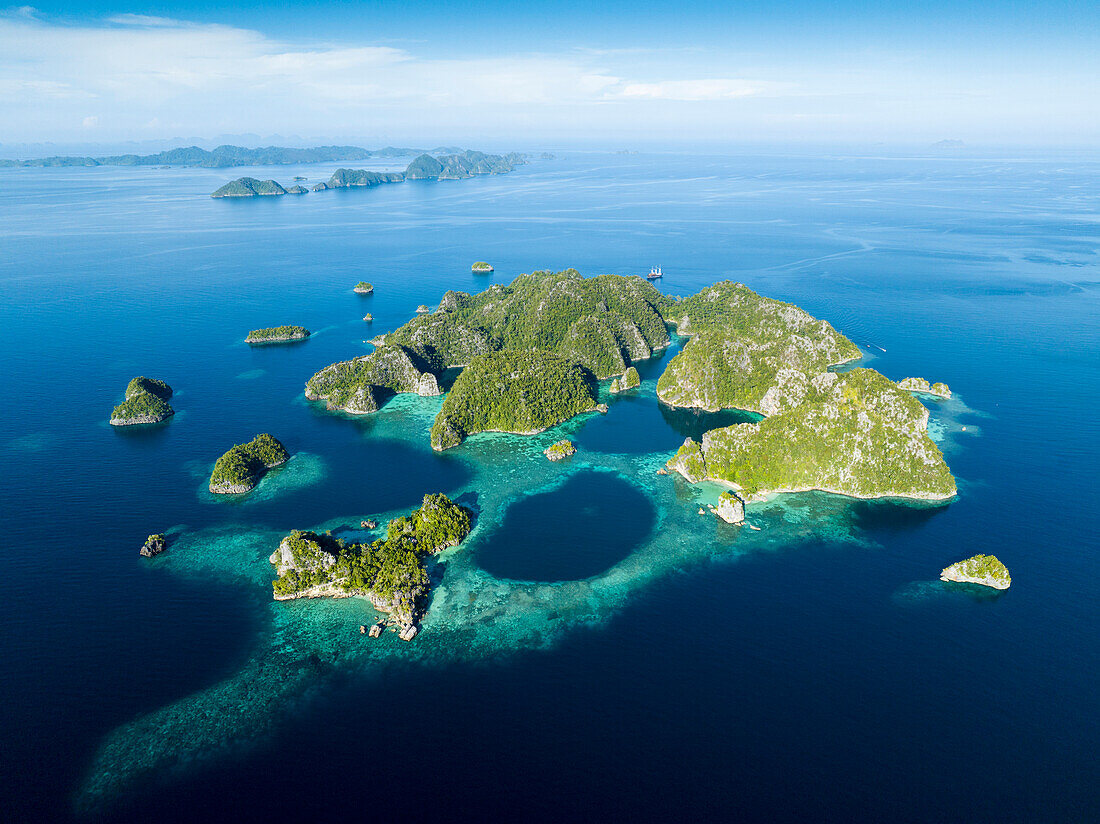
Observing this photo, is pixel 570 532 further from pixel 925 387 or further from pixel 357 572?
pixel 925 387

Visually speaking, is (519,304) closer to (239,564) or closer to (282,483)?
(282,483)

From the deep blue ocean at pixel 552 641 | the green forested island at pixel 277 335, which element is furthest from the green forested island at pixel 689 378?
the green forested island at pixel 277 335

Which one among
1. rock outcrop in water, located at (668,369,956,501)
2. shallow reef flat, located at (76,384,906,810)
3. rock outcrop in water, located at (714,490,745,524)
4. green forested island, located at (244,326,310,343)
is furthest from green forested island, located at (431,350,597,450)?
green forested island, located at (244,326,310,343)

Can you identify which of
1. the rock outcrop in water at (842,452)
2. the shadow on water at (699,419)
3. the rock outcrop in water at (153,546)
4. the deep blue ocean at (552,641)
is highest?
the rock outcrop in water at (842,452)

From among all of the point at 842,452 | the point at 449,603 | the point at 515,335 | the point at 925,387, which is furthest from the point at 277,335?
the point at 925,387

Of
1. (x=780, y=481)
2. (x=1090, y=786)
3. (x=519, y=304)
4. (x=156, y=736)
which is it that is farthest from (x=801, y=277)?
(x=156, y=736)

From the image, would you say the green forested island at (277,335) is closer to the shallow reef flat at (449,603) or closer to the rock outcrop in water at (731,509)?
the shallow reef flat at (449,603)
